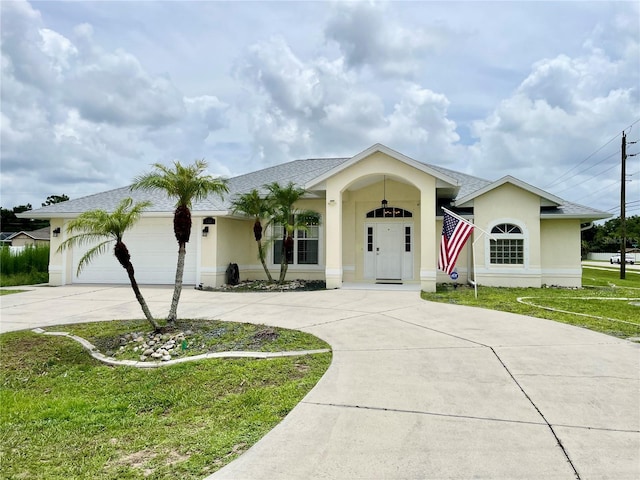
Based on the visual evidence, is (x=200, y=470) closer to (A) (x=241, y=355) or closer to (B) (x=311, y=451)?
(B) (x=311, y=451)

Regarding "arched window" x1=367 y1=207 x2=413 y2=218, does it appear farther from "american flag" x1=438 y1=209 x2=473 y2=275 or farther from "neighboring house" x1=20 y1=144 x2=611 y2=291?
"american flag" x1=438 y1=209 x2=473 y2=275

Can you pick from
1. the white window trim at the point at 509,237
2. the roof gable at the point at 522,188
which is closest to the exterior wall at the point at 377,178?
the roof gable at the point at 522,188

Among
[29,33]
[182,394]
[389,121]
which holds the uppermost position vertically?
[389,121]

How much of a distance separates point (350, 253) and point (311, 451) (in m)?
13.1

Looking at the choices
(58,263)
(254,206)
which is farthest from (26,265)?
(254,206)

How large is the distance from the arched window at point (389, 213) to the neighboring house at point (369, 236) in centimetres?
4

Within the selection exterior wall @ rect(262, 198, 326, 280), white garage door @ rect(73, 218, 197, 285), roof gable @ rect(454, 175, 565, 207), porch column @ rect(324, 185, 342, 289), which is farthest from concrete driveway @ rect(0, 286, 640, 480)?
exterior wall @ rect(262, 198, 326, 280)

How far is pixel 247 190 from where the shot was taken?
17625 millimetres

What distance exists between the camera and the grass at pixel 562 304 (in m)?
8.15

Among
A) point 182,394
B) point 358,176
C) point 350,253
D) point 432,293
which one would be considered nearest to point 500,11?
point 358,176

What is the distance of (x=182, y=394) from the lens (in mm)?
4883

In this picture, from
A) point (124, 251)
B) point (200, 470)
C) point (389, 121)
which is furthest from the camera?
point (389, 121)

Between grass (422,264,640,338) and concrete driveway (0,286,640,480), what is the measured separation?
942mm

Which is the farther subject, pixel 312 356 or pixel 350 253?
pixel 350 253
